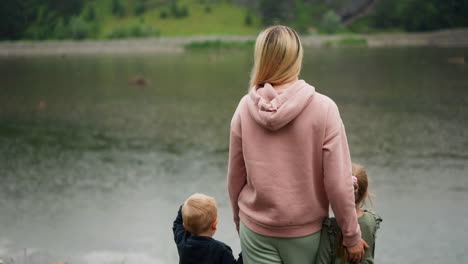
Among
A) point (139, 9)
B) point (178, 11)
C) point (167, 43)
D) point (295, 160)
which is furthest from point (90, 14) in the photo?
point (295, 160)

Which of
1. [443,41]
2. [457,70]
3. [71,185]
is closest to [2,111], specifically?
[71,185]

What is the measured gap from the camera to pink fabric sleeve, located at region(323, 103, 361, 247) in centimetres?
243

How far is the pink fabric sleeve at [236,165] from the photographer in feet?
8.63

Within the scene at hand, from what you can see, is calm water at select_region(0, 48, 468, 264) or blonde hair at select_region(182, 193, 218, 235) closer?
blonde hair at select_region(182, 193, 218, 235)

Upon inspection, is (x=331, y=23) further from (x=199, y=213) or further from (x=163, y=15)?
(x=199, y=213)

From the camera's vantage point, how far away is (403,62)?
105 feet

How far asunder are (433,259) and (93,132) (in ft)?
32.4

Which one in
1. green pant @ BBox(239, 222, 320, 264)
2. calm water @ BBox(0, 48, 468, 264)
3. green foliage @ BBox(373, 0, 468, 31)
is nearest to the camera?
green pant @ BBox(239, 222, 320, 264)

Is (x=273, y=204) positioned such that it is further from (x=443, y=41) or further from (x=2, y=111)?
(x=443, y=41)

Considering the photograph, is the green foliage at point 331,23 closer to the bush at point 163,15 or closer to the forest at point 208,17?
the forest at point 208,17

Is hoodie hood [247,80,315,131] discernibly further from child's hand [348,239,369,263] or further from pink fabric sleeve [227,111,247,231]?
child's hand [348,239,369,263]

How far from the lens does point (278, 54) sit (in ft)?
8.08

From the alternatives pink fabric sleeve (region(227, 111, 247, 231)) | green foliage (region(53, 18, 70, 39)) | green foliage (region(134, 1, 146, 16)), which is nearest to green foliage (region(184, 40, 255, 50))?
green foliage (region(53, 18, 70, 39))

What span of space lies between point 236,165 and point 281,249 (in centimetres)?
46
